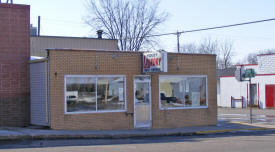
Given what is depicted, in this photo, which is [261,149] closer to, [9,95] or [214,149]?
[214,149]

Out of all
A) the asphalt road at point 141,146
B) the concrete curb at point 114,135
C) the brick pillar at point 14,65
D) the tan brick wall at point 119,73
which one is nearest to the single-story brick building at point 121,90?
the tan brick wall at point 119,73

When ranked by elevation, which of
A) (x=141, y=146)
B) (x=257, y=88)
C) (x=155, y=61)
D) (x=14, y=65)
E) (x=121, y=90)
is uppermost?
(x=155, y=61)

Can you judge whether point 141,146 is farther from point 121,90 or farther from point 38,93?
point 38,93

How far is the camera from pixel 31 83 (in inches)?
700

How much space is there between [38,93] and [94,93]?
252 cm

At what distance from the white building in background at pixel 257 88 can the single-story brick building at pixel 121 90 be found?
1605 centimetres

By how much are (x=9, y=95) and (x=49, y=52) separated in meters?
2.94

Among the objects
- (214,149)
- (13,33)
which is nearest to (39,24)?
(13,33)

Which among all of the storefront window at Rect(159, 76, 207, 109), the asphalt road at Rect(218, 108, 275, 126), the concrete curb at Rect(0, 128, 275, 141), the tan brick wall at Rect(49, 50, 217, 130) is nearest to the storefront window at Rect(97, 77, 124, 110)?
the tan brick wall at Rect(49, 50, 217, 130)

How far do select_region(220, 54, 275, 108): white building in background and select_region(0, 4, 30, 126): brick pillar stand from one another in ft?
79.0

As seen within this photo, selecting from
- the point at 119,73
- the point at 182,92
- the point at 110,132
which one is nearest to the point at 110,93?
the point at 119,73

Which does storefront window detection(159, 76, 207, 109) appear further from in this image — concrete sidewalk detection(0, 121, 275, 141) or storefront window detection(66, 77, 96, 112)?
storefront window detection(66, 77, 96, 112)

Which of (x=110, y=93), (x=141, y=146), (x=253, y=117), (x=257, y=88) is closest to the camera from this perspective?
(x=141, y=146)

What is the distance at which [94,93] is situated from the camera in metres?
17.5
